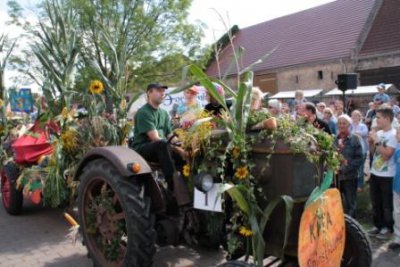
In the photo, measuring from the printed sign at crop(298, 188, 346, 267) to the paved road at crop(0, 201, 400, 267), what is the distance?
1.37 m

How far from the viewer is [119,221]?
370 cm

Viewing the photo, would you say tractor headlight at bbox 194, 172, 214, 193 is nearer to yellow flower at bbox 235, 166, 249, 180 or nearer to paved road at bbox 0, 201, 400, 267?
yellow flower at bbox 235, 166, 249, 180

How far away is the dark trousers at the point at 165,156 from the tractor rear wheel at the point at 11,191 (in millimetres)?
3086

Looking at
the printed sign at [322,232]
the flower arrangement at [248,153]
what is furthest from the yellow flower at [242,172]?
the printed sign at [322,232]

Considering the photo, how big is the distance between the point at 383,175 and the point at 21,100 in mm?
6293

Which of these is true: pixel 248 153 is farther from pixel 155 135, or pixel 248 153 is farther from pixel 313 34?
pixel 313 34

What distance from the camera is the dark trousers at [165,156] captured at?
3.66 meters

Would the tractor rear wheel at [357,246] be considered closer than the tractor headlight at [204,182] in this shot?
No

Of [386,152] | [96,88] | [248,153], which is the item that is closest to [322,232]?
[248,153]

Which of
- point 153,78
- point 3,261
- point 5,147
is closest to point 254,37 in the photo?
point 153,78

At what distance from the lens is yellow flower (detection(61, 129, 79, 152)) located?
5.38m

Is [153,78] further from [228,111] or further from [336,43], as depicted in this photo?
[228,111]

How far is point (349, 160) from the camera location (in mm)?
5566

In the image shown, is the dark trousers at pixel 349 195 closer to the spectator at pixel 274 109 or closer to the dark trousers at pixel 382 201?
the dark trousers at pixel 382 201
